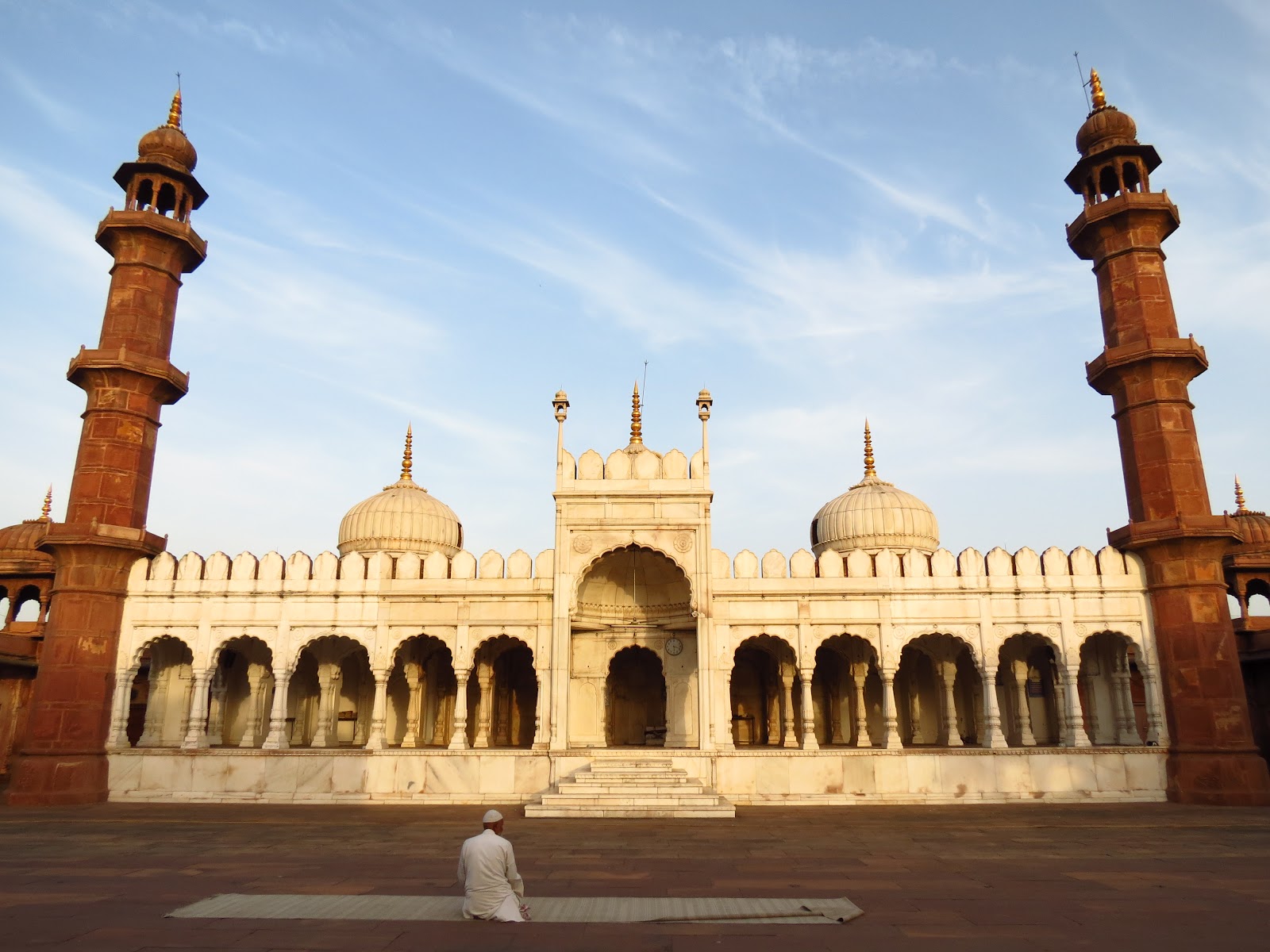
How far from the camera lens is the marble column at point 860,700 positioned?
807 inches

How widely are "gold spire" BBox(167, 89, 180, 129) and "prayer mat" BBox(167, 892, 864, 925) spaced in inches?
850

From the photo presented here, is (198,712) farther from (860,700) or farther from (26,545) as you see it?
(860,700)

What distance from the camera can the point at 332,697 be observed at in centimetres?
2225

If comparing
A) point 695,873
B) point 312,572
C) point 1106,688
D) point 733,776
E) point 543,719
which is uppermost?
point 312,572

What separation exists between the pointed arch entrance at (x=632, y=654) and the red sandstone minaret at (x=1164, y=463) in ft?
35.3

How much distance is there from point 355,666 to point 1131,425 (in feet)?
70.6

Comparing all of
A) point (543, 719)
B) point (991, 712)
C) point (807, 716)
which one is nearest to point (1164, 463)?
point (991, 712)

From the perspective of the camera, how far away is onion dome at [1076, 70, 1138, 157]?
870 inches

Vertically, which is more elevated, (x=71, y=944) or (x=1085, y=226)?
(x=1085, y=226)

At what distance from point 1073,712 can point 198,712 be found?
794 inches

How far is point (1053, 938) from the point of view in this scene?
7051 millimetres

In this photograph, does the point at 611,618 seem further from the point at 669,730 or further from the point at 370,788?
the point at 370,788

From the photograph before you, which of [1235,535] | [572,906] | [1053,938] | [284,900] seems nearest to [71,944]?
[284,900]

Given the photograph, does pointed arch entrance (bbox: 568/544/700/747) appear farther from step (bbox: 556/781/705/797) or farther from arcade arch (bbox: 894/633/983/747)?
arcade arch (bbox: 894/633/983/747)
